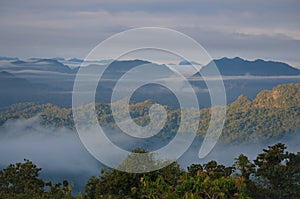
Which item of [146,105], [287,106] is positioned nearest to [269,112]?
[287,106]

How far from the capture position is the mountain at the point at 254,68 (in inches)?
6024

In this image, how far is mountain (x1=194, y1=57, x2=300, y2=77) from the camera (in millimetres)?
153000

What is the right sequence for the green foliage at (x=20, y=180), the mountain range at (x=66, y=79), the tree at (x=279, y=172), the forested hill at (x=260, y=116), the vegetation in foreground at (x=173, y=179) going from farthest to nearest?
the mountain range at (x=66, y=79), the forested hill at (x=260, y=116), the green foliage at (x=20, y=180), the tree at (x=279, y=172), the vegetation in foreground at (x=173, y=179)

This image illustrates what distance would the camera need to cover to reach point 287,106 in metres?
95.8

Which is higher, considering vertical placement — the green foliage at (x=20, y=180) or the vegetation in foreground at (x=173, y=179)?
the green foliage at (x=20, y=180)

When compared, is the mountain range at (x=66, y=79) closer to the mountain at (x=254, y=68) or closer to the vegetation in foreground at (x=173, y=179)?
the mountain at (x=254, y=68)

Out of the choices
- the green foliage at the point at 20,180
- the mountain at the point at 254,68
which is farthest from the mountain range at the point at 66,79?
the green foliage at the point at 20,180

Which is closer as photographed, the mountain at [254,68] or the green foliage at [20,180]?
the green foliage at [20,180]

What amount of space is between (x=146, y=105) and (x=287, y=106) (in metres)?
32.9

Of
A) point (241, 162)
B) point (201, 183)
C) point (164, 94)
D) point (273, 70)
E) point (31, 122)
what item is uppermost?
point (273, 70)

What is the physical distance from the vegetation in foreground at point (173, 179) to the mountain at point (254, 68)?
134 metres

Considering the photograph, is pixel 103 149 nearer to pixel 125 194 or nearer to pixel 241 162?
pixel 125 194

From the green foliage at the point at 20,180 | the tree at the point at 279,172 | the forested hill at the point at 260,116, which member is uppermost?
the forested hill at the point at 260,116

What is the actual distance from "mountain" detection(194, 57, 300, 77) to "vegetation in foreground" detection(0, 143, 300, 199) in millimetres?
134224
